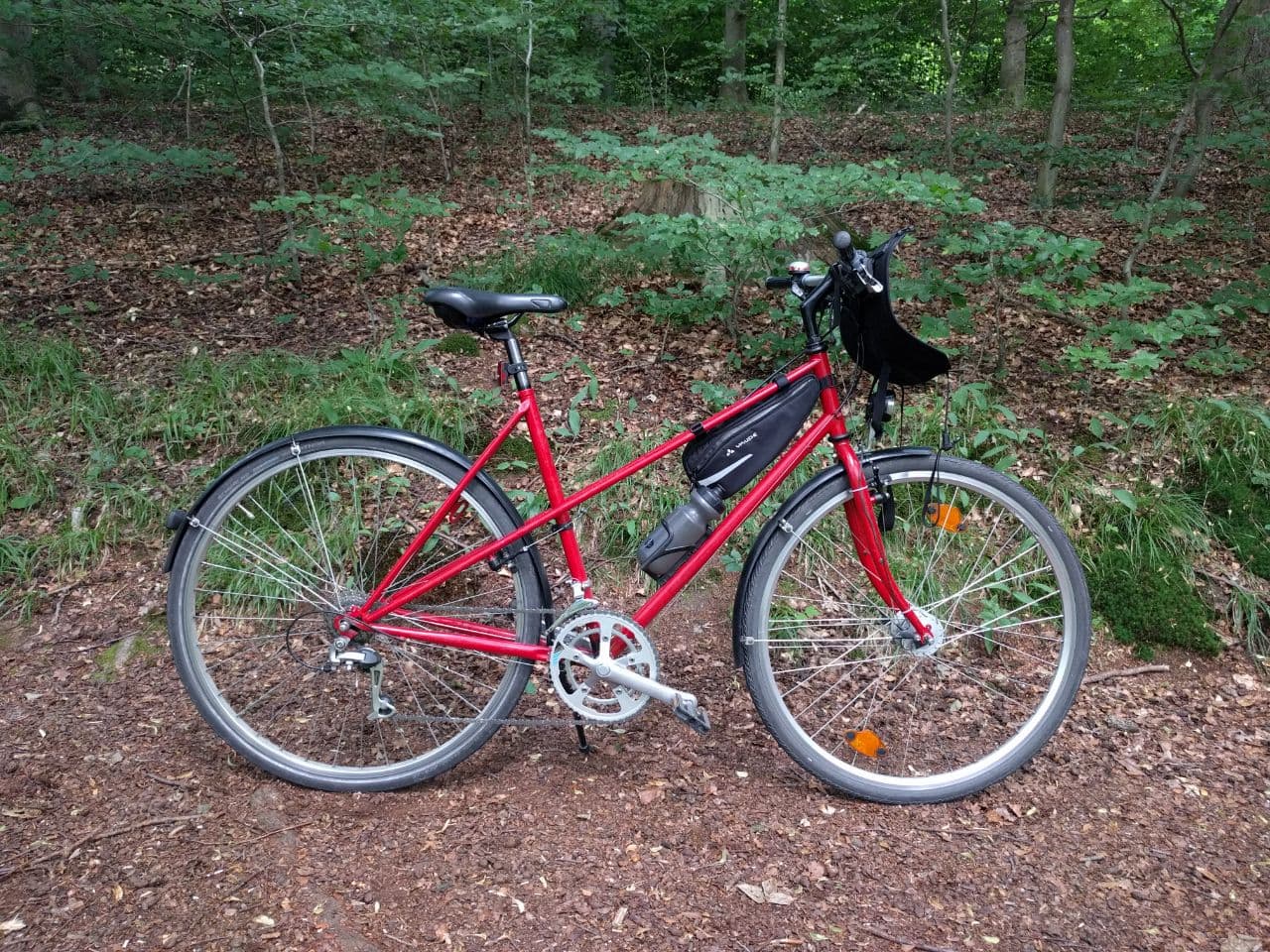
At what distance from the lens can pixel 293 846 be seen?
2057 mm

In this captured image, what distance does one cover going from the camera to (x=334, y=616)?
2244 millimetres

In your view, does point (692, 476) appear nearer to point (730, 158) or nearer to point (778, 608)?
point (778, 608)

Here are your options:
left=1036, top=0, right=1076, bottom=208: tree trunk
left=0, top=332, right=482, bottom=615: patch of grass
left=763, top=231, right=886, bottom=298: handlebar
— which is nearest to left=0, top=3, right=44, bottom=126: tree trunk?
left=0, top=332, right=482, bottom=615: patch of grass

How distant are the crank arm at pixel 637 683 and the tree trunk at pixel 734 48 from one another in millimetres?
8192

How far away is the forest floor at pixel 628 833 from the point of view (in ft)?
6.05

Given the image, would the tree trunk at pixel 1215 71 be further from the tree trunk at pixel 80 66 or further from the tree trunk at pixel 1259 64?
the tree trunk at pixel 80 66

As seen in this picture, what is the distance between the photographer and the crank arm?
7.02 ft

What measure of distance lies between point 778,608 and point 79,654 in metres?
2.54

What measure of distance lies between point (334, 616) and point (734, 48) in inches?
346

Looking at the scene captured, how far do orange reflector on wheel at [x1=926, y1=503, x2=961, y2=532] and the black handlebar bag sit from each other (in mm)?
354

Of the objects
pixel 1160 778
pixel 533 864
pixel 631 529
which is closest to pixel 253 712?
pixel 533 864

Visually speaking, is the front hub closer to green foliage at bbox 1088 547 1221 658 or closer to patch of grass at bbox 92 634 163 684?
green foliage at bbox 1088 547 1221 658

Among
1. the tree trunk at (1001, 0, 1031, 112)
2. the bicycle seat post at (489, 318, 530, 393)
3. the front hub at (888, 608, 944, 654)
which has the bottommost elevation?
the front hub at (888, 608, 944, 654)

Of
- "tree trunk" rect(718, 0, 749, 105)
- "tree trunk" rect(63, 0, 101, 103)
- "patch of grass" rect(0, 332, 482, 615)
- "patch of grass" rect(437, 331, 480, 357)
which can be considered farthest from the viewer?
"tree trunk" rect(718, 0, 749, 105)
